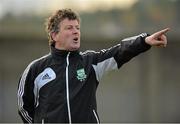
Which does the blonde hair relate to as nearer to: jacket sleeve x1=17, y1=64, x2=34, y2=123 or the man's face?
the man's face

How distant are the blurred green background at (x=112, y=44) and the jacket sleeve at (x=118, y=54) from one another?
37.4 feet

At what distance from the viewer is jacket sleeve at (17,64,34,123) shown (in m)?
5.33

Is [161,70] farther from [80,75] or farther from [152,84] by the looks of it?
[80,75]

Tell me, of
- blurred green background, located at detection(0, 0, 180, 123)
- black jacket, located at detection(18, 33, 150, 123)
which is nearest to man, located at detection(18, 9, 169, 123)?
black jacket, located at detection(18, 33, 150, 123)

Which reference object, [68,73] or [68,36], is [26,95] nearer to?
[68,73]

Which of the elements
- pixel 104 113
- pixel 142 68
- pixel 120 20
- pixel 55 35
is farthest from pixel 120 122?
pixel 55 35

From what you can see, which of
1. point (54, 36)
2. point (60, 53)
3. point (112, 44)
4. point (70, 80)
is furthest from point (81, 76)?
point (112, 44)

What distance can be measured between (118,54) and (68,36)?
429mm

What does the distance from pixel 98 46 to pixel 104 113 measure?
5.69 ft

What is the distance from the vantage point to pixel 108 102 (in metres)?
16.9

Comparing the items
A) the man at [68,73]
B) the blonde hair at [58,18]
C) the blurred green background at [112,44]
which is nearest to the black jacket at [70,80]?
the man at [68,73]

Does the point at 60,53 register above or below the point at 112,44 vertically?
above

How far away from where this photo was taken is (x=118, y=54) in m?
5.12

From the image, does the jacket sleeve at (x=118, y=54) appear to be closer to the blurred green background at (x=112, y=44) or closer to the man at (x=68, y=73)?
the man at (x=68, y=73)
